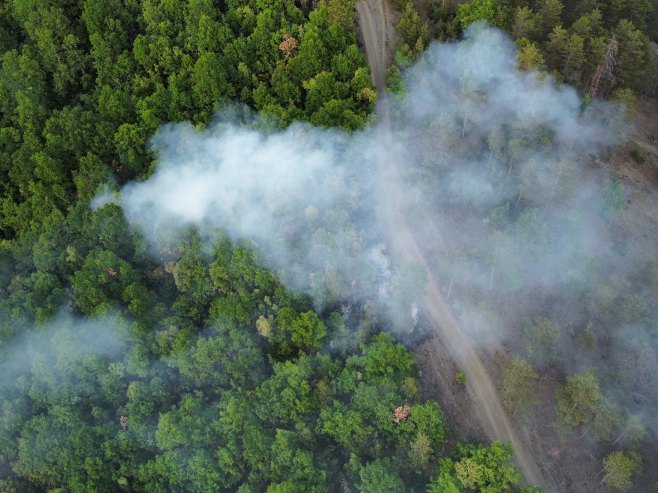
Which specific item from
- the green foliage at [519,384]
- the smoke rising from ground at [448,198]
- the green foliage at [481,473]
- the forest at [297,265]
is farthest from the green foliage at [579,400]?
the green foliage at [481,473]

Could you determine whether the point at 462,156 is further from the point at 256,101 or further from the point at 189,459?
the point at 189,459

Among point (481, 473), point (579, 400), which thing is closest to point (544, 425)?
point (579, 400)

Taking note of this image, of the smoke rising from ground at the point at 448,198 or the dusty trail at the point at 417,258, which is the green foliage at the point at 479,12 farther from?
the dusty trail at the point at 417,258

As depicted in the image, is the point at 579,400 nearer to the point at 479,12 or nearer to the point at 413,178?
the point at 413,178

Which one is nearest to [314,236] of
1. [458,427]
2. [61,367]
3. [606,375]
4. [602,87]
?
[458,427]

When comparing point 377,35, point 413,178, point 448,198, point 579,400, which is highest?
point 377,35

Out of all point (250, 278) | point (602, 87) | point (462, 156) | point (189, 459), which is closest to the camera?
point (189, 459)

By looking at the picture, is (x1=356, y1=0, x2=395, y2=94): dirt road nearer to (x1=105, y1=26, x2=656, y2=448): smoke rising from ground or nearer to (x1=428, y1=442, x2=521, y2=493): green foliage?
(x1=105, y1=26, x2=656, y2=448): smoke rising from ground
